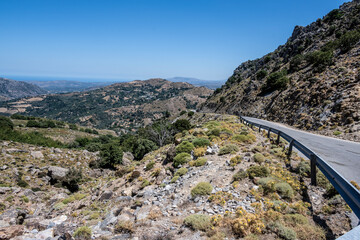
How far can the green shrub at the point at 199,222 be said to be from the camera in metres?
5.54

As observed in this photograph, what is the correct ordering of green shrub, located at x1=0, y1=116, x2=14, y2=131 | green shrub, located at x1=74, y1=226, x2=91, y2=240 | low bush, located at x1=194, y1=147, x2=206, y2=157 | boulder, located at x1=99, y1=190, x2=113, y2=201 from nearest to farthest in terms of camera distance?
1. green shrub, located at x1=74, y1=226, x2=91, y2=240
2. boulder, located at x1=99, y1=190, x2=113, y2=201
3. low bush, located at x1=194, y1=147, x2=206, y2=157
4. green shrub, located at x1=0, y1=116, x2=14, y2=131

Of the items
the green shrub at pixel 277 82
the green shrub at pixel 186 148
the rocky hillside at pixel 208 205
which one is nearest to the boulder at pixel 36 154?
the rocky hillside at pixel 208 205

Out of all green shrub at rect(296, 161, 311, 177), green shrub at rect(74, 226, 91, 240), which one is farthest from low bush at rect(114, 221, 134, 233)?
green shrub at rect(296, 161, 311, 177)

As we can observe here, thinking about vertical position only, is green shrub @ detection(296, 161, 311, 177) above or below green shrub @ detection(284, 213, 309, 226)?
above

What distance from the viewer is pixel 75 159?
83.5 feet

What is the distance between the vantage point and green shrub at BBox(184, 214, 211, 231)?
5540 millimetres

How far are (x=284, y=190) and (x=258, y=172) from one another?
1469 millimetres

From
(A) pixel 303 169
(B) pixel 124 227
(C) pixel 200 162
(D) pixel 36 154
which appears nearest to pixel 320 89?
(A) pixel 303 169

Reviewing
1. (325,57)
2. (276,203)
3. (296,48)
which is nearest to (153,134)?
(276,203)

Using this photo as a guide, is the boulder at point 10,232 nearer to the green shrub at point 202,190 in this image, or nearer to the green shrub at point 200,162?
the green shrub at point 202,190

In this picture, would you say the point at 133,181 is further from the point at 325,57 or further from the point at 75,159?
the point at 325,57

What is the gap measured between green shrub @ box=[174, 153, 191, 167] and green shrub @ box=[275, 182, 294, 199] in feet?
20.5

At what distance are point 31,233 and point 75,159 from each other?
20687mm

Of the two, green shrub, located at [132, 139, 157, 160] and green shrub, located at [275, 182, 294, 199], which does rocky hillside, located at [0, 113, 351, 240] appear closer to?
green shrub, located at [275, 182, 294, 199]
